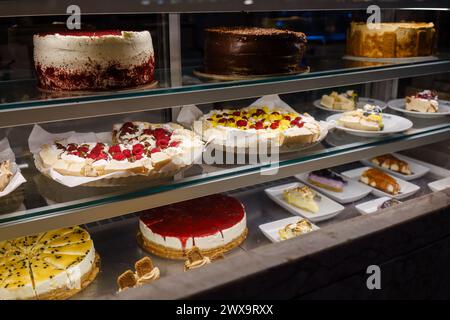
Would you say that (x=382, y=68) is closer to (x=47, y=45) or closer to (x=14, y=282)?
(x=47, y=45)

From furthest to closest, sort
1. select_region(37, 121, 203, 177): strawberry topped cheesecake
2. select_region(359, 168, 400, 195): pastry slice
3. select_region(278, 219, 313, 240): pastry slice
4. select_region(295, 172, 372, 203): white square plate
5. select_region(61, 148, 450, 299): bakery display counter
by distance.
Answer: select_region(359, 168, 400, 195): pastry slice < select_region(295, 172, 372, 203): white square plate < select_region(278, 219, 313, 240): pastry slice < select_region(37, 121, 203, 177): strawberry topped cheesecake < select_region(61, 148, 450, 299): bakery display counter

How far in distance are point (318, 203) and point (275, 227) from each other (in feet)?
1.34

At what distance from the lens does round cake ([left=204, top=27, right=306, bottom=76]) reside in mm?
1928

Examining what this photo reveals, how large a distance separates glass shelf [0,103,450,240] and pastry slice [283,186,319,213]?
1.65 feet

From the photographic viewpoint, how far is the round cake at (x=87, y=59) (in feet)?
5.20

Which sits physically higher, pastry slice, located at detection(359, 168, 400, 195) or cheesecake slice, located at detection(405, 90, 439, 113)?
cheesecake slice, located at detection(405, 90, 439, 113)

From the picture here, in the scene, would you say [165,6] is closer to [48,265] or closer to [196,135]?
[196,135]

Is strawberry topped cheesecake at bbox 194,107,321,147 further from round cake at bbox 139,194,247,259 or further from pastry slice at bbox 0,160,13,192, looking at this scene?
pastry slice at bbox 0,160,13,192

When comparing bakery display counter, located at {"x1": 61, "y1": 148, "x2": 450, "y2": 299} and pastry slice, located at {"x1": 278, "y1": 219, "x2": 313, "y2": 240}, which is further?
pastry slice, located at {"x1": 278, "y1": 219, "x2": 313, "y2": 240}

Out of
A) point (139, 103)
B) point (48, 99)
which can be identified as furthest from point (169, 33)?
point (48, 99)

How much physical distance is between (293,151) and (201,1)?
819mm

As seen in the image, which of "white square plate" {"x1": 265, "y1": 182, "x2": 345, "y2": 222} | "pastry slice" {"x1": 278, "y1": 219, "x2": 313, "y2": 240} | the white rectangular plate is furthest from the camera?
the white rectangular plate

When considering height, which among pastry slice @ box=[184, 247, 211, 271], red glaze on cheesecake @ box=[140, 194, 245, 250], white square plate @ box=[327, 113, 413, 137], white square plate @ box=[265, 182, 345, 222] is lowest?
white square plate @ box=[265, 182, 345, 222]

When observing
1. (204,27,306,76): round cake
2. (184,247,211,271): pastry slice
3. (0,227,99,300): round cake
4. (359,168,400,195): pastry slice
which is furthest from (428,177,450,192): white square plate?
(0,227,99,300): round cake
